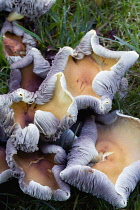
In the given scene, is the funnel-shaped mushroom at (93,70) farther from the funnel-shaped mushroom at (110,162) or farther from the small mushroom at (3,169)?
the small mushroom at (3,169)

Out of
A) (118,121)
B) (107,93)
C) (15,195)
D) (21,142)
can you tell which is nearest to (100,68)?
(107,93)

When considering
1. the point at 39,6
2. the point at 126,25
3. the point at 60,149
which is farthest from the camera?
the point at 126,25

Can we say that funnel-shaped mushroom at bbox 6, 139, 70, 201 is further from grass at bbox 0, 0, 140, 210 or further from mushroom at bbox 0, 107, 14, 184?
grass at bbox 0, 0, 140, 210

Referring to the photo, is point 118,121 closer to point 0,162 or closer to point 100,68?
point 100,68

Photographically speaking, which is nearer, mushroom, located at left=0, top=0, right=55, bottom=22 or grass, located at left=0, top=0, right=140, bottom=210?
mushroom, located at left=0, top=0, right=55, bottom=22

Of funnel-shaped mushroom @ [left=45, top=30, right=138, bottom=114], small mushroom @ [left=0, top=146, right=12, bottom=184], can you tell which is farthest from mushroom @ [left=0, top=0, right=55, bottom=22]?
small mushroom @ [left=0, top=146, right=12, bottom=184]

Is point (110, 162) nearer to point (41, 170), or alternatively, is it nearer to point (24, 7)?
point (41, 170)
